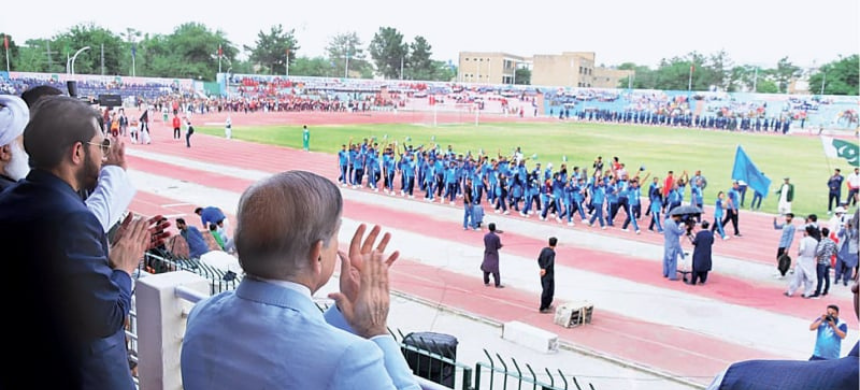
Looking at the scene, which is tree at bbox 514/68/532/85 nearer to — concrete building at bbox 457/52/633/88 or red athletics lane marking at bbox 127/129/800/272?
concrete building at bbox 457/52/633/88

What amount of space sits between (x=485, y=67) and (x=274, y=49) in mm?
22201

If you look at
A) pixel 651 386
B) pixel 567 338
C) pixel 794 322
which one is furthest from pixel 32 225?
pixel 794 322

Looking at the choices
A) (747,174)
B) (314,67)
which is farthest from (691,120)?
(747,174)

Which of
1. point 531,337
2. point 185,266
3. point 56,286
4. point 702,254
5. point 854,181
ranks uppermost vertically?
point 56,286

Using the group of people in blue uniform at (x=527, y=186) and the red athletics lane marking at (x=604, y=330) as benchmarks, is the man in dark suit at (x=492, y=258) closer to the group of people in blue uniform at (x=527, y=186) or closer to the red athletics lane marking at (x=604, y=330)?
the red athletics lane marking at (x=604, y=330)

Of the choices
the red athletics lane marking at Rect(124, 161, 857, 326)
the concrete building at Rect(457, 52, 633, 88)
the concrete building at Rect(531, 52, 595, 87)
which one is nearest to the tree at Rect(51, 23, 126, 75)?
the red athletics lane marking at Rect(124, 161, 857, 326)

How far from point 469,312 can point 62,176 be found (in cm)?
583

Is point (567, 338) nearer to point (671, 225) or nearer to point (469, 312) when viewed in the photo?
point (469, 312)

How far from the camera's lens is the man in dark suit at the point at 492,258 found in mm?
7908

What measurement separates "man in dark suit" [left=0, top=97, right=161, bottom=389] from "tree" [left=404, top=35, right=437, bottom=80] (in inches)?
1780

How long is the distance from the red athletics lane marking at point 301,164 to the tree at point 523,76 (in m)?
36.4

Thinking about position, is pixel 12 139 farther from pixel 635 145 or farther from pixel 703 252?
pixel 635 145

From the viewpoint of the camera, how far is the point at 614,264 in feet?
31.2

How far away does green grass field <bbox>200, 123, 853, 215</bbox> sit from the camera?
63.6ft
